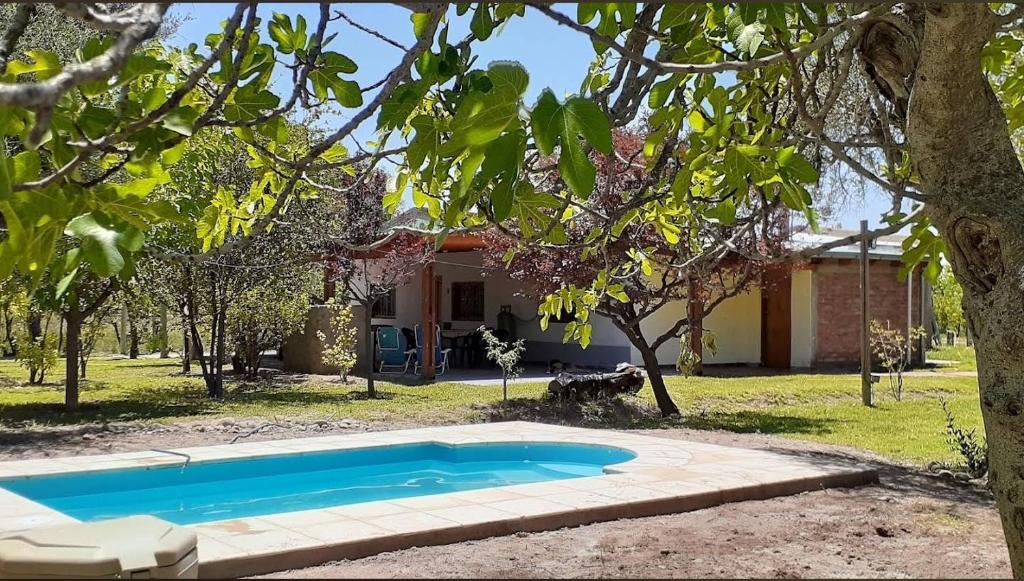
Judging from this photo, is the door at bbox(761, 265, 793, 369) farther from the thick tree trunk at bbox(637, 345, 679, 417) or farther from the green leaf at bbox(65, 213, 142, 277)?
the green leaf at bbox(65, 213, 142, 277)

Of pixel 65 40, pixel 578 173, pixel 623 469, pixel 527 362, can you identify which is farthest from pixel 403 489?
pixel 527 362

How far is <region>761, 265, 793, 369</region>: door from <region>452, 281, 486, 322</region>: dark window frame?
7.56m

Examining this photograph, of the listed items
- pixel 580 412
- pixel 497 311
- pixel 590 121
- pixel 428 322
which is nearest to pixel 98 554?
pixel 590 121

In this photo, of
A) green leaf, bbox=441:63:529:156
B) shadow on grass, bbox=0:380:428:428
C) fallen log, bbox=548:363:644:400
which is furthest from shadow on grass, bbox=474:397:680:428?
green leaf, bbox=441:63:529:156

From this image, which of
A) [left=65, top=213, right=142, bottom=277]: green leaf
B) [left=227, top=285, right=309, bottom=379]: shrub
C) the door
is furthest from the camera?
the door

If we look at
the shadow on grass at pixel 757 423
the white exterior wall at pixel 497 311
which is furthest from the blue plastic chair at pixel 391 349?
the shadow on grass at pixel 757 423

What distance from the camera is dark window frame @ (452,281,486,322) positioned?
26.0 meters

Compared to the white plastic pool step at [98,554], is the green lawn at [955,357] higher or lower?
higher

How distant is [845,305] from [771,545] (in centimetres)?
1875

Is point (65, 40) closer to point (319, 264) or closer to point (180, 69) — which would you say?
point (319, 264)

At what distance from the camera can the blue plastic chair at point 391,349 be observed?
73.4 feet

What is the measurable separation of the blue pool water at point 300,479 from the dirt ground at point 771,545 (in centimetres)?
323

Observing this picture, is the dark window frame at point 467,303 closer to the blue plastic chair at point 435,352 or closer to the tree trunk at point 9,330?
the blue plastic chair at point 435,352

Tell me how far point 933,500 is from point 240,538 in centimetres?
578
